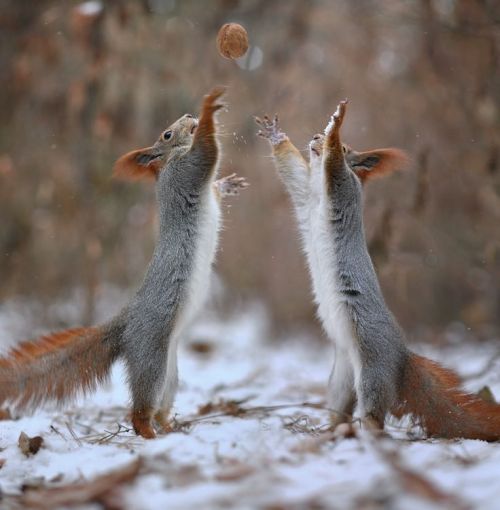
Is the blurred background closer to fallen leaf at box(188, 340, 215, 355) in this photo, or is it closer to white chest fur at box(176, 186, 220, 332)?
fallen leaf at box(188, 340, 215, 355)

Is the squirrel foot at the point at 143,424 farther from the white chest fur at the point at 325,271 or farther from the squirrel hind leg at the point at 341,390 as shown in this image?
the white chest fur at the point at 325,271

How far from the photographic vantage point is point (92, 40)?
28.4ft

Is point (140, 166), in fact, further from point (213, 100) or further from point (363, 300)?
point (363, 300)

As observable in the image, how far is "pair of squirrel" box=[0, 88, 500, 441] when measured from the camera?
441cm

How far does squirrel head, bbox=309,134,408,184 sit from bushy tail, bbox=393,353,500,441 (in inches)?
56.7

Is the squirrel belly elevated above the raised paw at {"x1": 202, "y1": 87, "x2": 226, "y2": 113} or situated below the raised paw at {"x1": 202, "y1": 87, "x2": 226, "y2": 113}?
below

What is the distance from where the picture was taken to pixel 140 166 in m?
5.47

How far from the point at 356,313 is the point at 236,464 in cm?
154

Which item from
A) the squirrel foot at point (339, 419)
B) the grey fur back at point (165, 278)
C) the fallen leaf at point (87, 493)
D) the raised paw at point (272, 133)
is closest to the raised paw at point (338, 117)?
the raised paw at point (272, 133)

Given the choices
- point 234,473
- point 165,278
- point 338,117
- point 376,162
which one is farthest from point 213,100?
point 234,473

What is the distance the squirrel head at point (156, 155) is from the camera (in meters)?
5.41

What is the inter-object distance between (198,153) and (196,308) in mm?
1086

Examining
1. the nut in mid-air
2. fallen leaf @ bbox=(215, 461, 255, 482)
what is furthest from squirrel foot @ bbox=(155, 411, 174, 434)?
the nut in mid-air

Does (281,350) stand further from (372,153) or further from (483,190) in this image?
(372,153)
